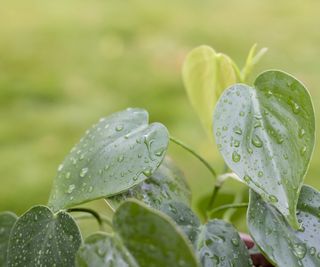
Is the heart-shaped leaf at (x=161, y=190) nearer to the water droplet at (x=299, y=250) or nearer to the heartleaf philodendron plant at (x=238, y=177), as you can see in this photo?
the heartleaf philodendron plant at (x=238, y=177)

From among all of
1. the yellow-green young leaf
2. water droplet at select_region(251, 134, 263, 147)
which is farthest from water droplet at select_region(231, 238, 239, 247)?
the yellow-green young leaf

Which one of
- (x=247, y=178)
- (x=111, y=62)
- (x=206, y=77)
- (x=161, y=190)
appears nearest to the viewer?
(x=247, y=178)

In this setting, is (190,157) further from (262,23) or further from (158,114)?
(262,23)

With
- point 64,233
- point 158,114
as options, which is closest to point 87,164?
point 64,233

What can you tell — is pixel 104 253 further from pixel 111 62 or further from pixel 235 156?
pixel 111 62

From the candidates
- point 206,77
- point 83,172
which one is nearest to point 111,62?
point 206,77

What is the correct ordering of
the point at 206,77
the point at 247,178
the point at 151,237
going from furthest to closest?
the point at 206,77 → the point at 247,178 → the point at 151,237

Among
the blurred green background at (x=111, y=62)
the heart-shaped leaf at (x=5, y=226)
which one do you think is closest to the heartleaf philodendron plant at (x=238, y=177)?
the heart-shaped leaf at (x=5, y=226)
